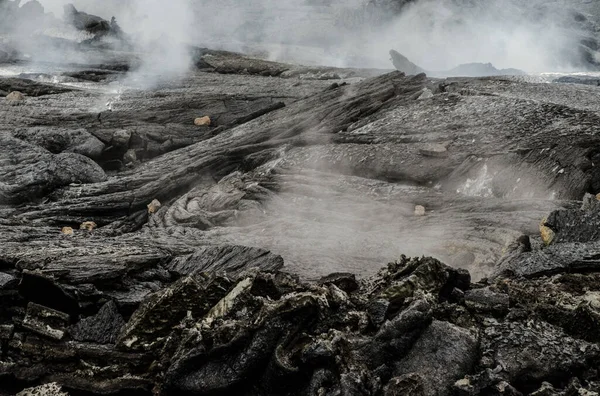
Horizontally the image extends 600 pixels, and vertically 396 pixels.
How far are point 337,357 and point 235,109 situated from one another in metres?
25.7

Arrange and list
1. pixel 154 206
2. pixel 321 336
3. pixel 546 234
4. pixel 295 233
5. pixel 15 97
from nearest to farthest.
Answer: pixel 321 336 → pixel 546 234 → pixel 295 233 → pixel 154 206 → pixel 15 97

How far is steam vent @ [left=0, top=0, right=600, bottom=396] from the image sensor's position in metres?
10.4

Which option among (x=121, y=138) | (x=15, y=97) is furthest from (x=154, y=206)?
(x=15, y=97)

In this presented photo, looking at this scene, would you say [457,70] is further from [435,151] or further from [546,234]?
[546,234]

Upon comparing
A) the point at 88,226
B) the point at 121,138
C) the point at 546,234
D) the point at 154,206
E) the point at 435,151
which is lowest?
the point at 88,226

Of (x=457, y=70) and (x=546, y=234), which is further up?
(x=457, y=70)

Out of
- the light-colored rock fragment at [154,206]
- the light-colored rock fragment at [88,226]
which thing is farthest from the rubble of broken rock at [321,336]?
the light-colored rock fragment at [154,206]

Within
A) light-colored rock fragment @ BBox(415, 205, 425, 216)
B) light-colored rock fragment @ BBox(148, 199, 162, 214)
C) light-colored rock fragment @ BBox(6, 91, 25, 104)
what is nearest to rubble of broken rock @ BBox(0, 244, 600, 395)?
light-colored rock fragment @ BBox(415, 205, 425, 216)

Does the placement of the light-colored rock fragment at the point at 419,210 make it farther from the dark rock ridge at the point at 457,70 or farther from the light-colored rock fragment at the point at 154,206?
the dark rock ridge at the point at 457,70

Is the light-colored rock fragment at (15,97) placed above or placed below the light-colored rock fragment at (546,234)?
below

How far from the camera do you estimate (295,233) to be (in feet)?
66.0

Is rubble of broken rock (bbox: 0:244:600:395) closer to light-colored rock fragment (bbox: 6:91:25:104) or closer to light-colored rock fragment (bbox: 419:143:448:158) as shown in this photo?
light-colored rock fragment (bbox: 419:143:448:158)

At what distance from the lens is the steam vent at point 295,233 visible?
10.4 metres

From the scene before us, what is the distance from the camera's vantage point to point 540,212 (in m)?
18.4
